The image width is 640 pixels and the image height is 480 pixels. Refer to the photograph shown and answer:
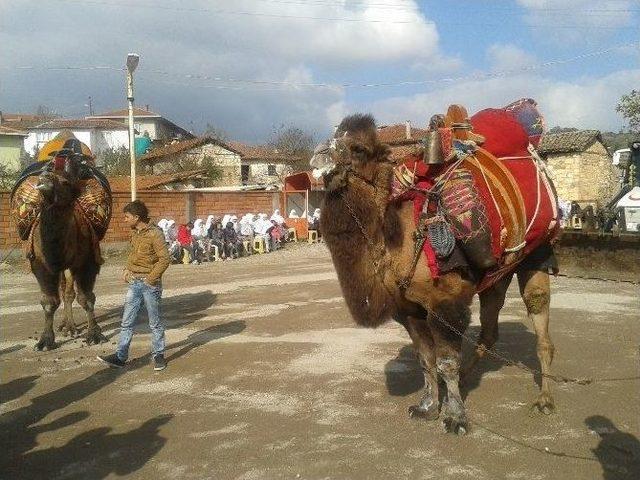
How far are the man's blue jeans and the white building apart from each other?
2296 inches

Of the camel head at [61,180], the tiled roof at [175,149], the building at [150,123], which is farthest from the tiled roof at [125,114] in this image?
the camel head at [61,180]

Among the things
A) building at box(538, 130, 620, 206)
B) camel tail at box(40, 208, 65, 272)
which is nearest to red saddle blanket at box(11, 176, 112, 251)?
camel tail at box(40, 208, 65, 272)

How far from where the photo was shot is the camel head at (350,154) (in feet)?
13.6

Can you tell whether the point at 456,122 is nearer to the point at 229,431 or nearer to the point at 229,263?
the point at 229,431

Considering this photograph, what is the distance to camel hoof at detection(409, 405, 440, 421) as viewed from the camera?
4.95 m

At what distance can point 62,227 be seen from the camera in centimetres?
776

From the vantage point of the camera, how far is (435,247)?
14.5ft

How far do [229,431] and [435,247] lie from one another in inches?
90.0

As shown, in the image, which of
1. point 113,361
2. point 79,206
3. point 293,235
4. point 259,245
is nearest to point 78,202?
point 79,206

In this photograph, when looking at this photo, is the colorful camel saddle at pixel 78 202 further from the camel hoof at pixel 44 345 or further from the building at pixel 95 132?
the building at pixel 95 132

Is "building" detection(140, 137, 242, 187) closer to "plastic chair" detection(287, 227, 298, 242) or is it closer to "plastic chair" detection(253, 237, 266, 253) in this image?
"plastic chair" detection(287, 227, 298, 242)

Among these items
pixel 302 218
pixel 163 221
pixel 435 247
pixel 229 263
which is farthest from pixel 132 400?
pixel 302 218

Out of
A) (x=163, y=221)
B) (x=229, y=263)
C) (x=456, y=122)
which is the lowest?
(x=229, y=263)

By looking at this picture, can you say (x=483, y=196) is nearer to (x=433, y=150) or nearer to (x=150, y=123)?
(x=433, y=150)
